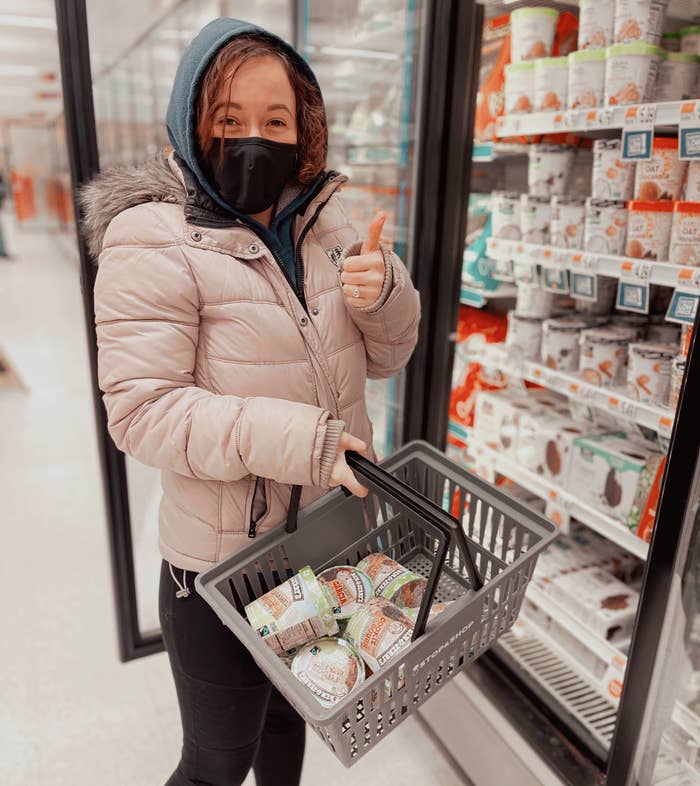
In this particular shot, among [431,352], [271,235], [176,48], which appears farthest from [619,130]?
[176,48]

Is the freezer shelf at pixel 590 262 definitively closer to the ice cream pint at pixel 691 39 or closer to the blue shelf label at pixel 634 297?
the blue shelf label at pixel 634 297

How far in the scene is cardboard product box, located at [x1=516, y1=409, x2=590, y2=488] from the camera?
6.19 feet

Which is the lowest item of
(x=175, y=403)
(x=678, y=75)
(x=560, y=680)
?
(x=560, y=680)

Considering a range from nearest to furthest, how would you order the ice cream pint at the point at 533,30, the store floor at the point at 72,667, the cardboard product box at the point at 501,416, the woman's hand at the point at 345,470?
1. the woman's hand at the point at 345,470
2. the ice cream pint at the point at 533,30
3. the store floor at the point at 72,667
4. the cardboard product box at the point at 501,416

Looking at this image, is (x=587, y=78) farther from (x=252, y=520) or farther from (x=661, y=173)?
(x=252, y=520)

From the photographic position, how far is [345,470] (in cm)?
104

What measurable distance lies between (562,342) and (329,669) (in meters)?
1.21

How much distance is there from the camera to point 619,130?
A: 181 centimetres

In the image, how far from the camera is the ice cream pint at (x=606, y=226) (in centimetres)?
161

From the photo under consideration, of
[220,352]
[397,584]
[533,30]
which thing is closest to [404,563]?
[397,584]

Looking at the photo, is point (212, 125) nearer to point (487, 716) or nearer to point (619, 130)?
point (619, 130)

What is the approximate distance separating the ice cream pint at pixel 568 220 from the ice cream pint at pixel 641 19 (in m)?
0.38

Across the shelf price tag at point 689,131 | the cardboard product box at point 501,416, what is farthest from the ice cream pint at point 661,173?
the cardboard product box at point 501,416

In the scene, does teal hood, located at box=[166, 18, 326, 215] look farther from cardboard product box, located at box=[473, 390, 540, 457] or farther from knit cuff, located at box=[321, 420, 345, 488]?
cardboard product box, located at box=[473, 390, 540, 457]
